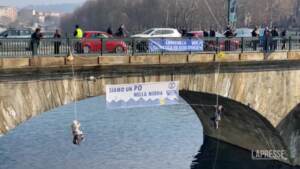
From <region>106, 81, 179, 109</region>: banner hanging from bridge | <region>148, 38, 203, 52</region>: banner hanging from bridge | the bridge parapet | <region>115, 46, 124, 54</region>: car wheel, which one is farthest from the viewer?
<region>115, 46, 124, 54</region>: car wheel

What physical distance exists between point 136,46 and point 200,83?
3.85 metres

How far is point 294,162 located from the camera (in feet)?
A: 105

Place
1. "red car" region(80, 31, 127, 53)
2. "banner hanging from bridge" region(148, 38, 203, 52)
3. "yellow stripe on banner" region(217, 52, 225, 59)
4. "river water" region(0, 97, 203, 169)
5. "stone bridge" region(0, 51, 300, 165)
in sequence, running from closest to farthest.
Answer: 1. "stone bridge" region(0, 51, 300, 165)
2. "red car" region(80, 31, 127, 53)
3. "banner hanging from bridge" region(148, 38, 203, 52)
4. "yellow stripe on banner" region(217, 52, 225, 59)
5. "river water" region(0, 97, 203, 169)

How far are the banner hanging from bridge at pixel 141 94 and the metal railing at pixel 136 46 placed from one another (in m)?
1.50

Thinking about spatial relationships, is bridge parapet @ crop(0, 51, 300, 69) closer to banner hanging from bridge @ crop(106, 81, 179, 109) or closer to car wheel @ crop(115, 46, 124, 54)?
banner hanging from bridge @ crop(106, 81, 179, 109)

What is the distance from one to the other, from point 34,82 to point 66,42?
216cm

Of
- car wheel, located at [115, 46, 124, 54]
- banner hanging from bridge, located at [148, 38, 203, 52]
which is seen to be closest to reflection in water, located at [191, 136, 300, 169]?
banner hanging from bridge, located at [148, 38, 203, 52]

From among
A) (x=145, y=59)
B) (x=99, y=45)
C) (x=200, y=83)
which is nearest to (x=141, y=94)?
(x=145, y=59)

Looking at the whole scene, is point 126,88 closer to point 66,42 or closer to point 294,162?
point 66,42

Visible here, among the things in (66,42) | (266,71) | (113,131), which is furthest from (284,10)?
(66,42)

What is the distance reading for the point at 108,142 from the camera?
37.0 m

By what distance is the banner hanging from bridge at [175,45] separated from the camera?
81.6 feet

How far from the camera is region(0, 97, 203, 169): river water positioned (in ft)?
105

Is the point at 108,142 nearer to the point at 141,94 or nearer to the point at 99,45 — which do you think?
the point at 141,94
